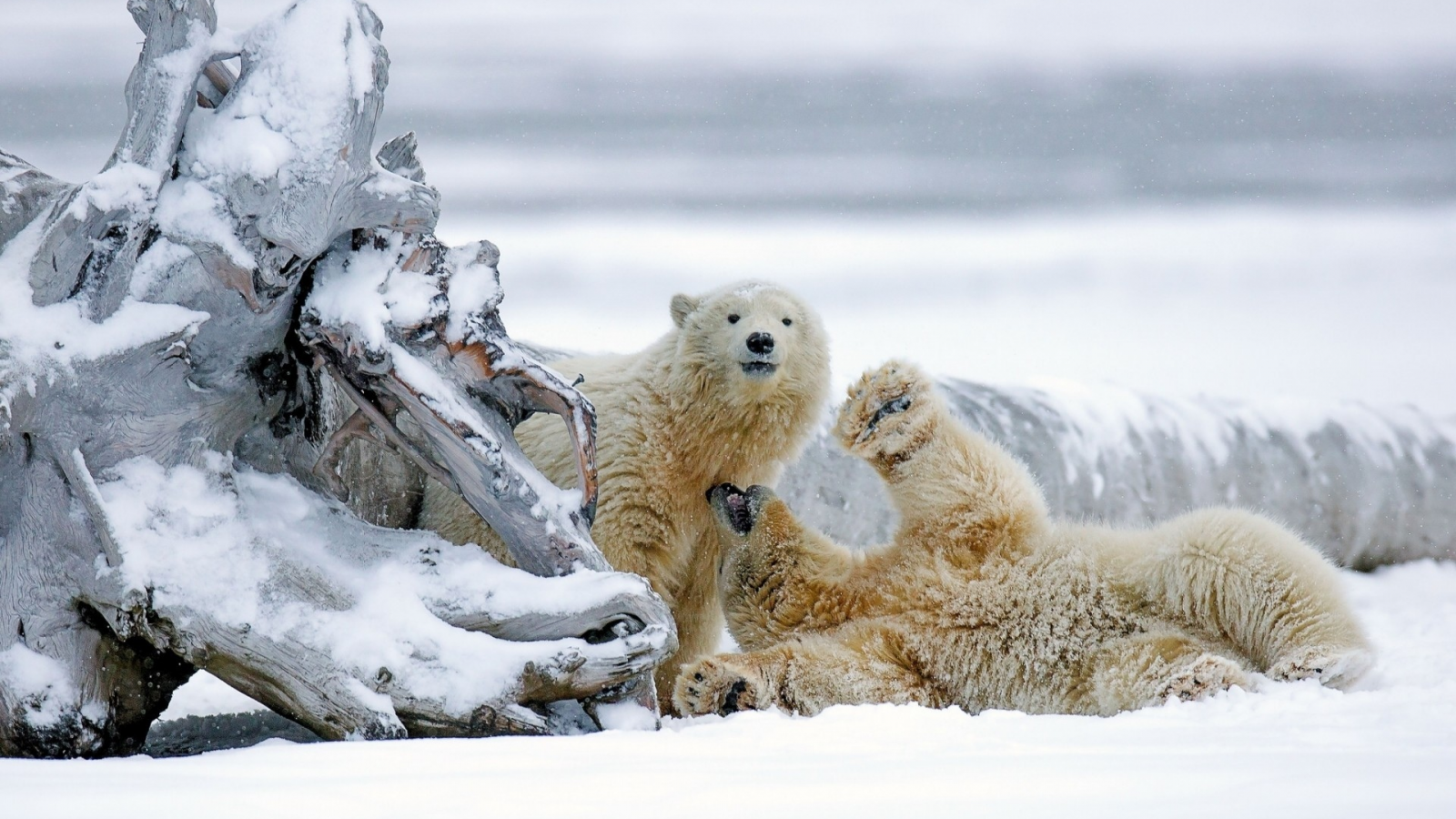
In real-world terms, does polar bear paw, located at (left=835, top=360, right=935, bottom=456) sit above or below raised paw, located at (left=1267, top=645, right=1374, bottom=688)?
above

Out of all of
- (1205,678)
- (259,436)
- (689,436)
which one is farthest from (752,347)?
(1205,678)

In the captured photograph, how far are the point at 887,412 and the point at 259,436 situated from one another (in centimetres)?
134

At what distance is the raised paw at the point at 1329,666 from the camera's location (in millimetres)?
2389

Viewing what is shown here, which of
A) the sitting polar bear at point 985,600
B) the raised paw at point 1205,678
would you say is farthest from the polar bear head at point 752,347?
the raised paw at point 1205,678

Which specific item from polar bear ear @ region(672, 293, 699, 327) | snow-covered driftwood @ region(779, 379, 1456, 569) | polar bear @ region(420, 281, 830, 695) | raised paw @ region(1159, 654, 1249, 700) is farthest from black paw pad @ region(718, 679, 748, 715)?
snow-covered driftwood @ region(779, 379, 1456, 569)

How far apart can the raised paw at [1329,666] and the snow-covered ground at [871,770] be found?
57mm

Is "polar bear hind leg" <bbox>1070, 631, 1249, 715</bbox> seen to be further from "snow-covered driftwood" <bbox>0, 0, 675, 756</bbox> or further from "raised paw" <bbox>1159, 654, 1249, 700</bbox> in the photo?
"snow-covered driftwood" <bbox>0, 0, 675, 756</bbox>

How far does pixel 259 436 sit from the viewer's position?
8.18ft

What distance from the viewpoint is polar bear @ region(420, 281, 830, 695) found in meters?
3.22

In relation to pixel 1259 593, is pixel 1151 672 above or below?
below

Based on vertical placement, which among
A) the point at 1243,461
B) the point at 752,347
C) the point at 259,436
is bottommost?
the point at 1243,461

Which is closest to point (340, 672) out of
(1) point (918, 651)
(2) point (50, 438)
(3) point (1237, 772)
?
(2) point (50, 438)

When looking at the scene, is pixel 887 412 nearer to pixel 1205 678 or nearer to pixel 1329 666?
pixel 1205 678

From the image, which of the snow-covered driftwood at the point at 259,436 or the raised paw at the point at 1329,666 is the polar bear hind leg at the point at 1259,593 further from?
the snow-covered driftwood at the point at 259,436
